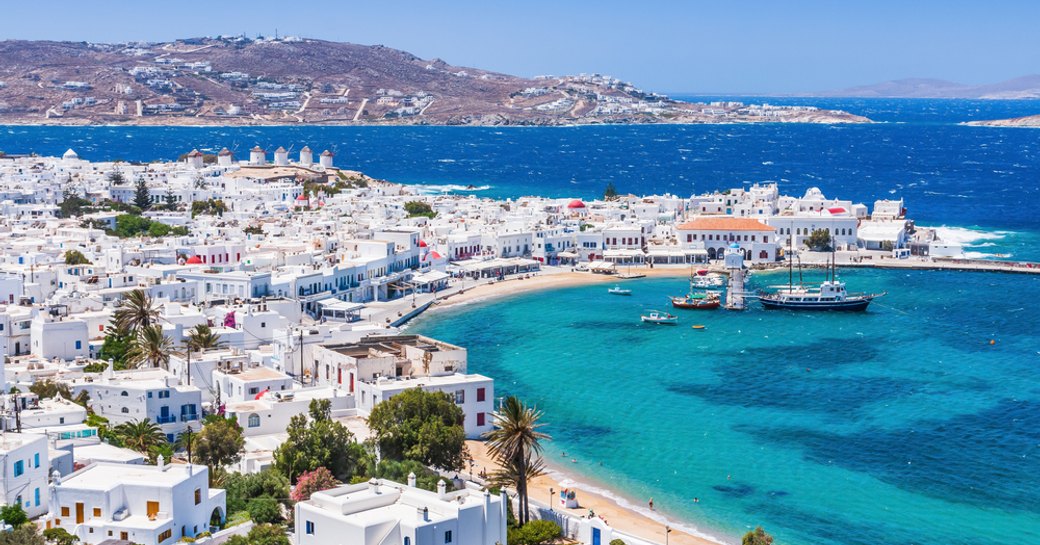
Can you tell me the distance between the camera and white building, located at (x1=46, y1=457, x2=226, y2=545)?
2797 cm

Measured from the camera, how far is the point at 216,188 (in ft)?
383

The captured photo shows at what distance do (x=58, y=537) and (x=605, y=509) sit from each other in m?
16.4

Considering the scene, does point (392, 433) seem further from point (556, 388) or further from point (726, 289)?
point (726, 289)

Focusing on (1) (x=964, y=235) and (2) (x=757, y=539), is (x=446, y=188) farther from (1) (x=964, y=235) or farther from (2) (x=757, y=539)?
(2) (x=757, y=539)

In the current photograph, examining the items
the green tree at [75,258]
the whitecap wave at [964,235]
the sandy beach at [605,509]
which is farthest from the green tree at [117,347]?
the whitecap wave at [964,235]

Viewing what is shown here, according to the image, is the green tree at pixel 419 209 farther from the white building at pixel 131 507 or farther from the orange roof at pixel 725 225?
the white building at pixel 131 507

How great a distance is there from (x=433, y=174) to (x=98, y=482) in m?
146

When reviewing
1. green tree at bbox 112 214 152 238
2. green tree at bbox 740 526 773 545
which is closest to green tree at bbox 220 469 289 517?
green tree at bbox 740 526 773 545

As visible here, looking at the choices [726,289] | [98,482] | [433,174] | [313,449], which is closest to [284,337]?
[313,449]

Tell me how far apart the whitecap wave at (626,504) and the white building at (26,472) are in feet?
52.8

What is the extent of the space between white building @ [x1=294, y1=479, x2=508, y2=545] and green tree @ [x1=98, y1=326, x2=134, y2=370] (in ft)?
67.5

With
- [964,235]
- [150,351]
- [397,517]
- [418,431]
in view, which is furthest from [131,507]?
[964,235]

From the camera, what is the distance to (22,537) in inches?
1003

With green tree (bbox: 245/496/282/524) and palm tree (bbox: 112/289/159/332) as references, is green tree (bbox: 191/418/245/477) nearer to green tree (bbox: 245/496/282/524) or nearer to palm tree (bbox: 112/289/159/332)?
green tree (bbox: 245/496/282/524)
